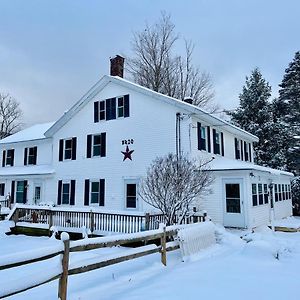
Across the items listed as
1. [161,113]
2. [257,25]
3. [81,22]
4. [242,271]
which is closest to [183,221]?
[242,271]

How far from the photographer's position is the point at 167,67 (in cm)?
3189

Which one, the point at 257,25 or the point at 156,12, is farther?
the point at 156,12

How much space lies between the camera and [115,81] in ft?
63.9

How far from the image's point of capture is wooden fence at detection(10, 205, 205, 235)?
12656mm

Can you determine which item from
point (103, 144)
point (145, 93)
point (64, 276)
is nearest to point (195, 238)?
point (64, 276)

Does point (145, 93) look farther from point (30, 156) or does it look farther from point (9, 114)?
point (9, 114)

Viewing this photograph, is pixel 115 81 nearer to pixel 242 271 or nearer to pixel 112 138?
pixel 112 138

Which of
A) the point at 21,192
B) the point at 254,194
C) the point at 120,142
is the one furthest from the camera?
the point at 21,192

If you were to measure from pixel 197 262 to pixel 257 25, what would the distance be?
1550 cm

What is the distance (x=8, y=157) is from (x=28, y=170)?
4.53m

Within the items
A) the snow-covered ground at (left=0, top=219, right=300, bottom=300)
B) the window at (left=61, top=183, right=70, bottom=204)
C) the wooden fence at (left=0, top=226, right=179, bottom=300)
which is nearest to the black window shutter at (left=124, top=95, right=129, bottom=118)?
the window at (left=61, top=183, right=70, bottom=204)

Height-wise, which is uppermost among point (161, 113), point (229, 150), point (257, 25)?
point (257, 25)

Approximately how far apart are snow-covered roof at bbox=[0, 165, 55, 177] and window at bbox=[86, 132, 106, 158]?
11.7 feet

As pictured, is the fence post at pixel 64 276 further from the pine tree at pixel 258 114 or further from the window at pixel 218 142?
the pine tree at pixel 258 114
